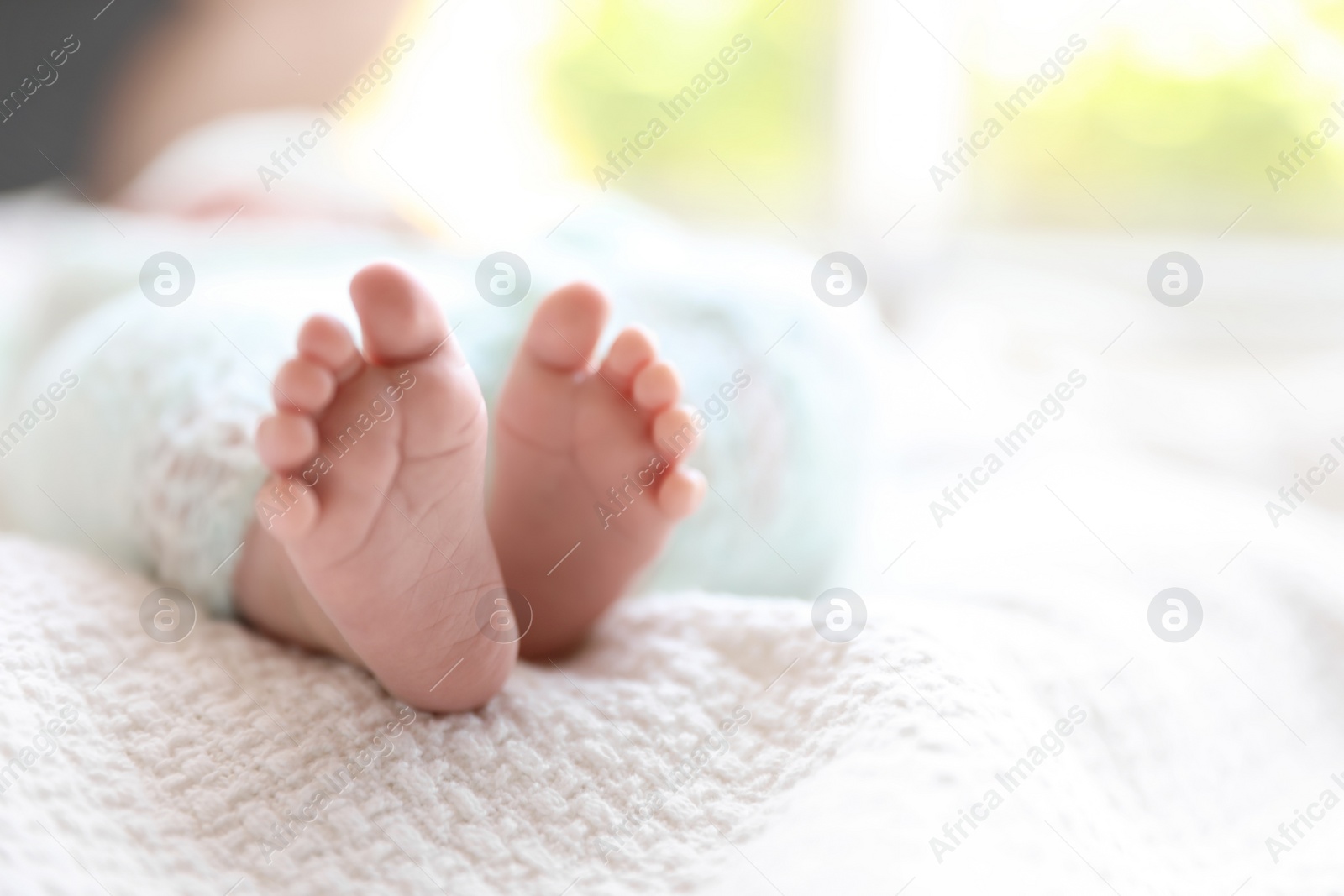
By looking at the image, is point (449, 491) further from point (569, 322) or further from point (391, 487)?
point (569, 322)

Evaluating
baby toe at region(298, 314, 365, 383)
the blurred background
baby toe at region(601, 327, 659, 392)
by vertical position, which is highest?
the blurred background

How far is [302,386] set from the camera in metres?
0.52

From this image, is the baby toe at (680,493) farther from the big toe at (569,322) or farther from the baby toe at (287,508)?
the baby toe at (287,508)

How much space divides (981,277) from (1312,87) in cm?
67

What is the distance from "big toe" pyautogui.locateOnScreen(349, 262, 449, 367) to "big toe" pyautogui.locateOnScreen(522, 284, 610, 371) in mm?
112

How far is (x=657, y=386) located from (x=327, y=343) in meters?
0.21

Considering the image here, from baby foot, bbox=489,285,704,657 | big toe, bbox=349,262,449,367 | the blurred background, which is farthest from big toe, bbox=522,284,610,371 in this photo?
→ the blurred background

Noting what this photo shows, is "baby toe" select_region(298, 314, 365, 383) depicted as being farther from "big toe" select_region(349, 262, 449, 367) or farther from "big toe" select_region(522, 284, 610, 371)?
"big toe" select_region(522, 284, 610, 371)

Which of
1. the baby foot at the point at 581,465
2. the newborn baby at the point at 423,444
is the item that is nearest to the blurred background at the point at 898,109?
the newborn baby at the point at 423,444

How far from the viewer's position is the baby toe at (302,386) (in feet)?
1.70

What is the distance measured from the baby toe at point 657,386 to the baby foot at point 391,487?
4.8 inches

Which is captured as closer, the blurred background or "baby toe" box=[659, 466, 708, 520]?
"baby toe" box=[659, 466, 708, 520]

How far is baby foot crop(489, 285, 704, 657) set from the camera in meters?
0.65

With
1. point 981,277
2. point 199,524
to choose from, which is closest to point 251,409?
point 199,524
